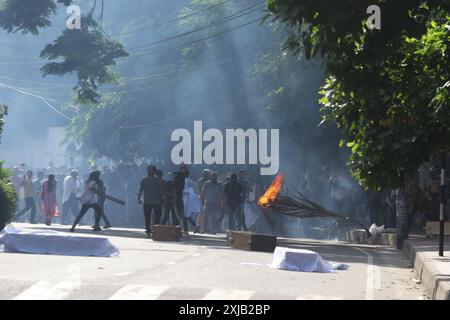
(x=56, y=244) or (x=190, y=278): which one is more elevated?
(x=56, y=244)

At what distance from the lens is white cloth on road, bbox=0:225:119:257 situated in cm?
1733

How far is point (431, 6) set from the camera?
12.1 metres

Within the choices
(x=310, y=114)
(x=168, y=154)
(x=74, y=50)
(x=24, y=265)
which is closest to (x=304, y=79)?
(x=310, y=114)

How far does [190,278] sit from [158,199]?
12705mm

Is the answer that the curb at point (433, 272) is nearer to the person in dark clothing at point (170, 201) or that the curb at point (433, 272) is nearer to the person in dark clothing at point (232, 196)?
the person in dark clothing at point (170, 201)

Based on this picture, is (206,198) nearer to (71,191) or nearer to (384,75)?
(71,191)

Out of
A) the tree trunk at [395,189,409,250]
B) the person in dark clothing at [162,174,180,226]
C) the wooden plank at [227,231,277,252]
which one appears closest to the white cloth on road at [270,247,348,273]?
the wooden plank at [227,231,277,252]

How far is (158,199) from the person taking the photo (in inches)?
1028

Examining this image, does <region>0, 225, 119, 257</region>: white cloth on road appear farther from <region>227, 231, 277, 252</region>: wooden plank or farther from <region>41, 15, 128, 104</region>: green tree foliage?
<region>41, 15, 128, 104</region>: green tree foliage

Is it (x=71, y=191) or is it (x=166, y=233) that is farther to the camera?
(x=71, y=191)

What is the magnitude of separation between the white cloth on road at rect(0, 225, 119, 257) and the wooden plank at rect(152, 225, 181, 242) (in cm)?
565

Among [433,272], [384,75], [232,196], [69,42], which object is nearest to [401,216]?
[232,196]

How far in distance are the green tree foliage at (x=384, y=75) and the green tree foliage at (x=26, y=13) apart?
56.2 feet

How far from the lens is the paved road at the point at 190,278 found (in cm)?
1159
